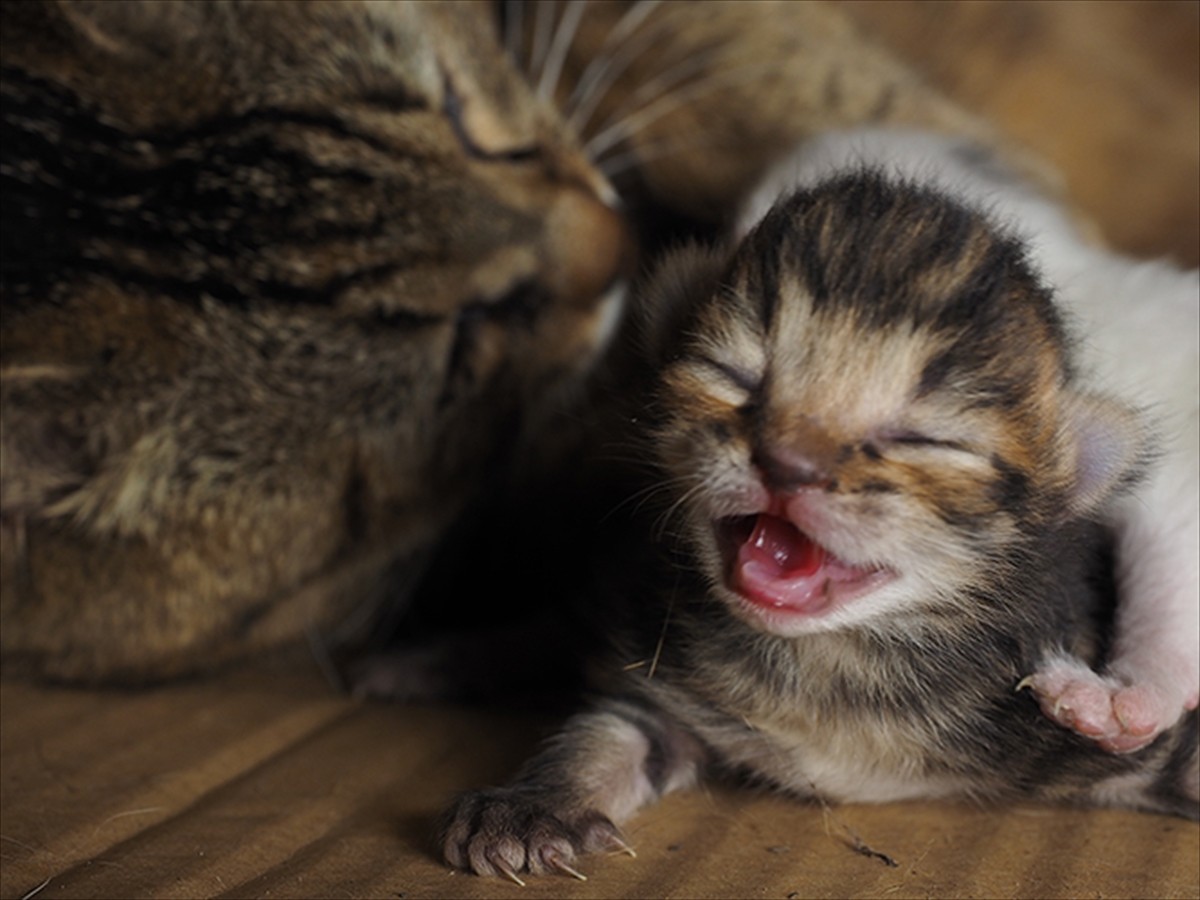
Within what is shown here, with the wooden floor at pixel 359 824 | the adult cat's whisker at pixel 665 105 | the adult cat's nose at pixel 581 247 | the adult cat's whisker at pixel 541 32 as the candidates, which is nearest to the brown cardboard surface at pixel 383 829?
the wooden floor at pixel 359 824

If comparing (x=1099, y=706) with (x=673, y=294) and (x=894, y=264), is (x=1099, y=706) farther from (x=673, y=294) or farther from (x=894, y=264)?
(x=673, y=294)

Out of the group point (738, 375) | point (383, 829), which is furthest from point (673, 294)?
point (383, 829)

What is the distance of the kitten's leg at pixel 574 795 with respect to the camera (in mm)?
1515

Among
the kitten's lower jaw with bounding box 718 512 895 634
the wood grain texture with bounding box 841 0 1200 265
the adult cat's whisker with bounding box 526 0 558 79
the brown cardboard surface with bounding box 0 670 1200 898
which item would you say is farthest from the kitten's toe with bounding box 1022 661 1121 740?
the wood grain texture with bounding box 841 0 1200 265

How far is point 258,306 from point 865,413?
979mm

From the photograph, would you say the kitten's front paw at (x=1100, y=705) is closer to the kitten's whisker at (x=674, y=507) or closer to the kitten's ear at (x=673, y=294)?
the kitten's whisker at (x=674, y=507)

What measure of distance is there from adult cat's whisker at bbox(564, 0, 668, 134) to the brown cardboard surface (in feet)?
3.82

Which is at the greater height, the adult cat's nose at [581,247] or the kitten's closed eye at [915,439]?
the adult cat's nose at [581,247]

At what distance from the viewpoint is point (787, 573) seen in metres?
1.43

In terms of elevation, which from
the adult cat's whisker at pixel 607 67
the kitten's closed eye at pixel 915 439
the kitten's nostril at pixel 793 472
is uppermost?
the adult cat's whisker at pixel 607 67

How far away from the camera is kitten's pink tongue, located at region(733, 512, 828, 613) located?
55.4 inches

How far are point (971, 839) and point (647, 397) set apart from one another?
59cm

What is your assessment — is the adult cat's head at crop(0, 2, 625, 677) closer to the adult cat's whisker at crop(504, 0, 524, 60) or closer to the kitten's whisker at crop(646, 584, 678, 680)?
the adult cat's whisker at crop(504, 0, 524, 60)

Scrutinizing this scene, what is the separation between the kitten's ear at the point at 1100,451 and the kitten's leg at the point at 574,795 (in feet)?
1.82
